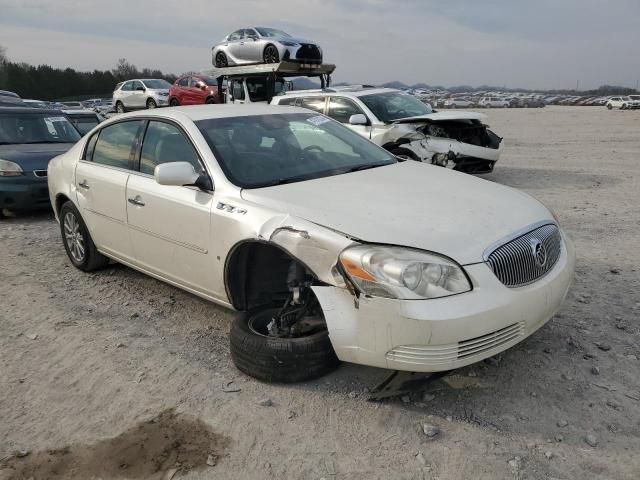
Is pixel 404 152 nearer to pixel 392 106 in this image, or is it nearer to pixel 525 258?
pixel 392 106

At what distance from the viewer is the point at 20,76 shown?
54.1 metres

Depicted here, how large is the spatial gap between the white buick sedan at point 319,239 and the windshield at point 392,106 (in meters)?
4.93

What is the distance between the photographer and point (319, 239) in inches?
117

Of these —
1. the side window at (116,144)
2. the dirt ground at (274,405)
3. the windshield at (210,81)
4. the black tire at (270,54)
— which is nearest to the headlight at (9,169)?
the side window at (116,144)

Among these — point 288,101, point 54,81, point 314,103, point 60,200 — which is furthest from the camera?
point 54,81

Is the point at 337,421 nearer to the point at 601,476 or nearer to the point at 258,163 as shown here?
the point at 601,476

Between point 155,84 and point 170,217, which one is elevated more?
point 155,84

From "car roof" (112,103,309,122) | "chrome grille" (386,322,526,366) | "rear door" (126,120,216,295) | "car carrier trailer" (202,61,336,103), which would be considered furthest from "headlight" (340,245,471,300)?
"car carrier trailer" (202,61,336,103)

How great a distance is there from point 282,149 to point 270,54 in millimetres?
11682

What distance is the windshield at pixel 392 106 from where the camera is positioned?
944 centimetres

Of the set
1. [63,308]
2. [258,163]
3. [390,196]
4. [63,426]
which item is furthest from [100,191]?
[390,196]

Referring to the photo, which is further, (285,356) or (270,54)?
(270,54)

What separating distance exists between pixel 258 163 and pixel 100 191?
1657 millimetres

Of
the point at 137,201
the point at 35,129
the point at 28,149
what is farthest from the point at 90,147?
the point at 35,129
